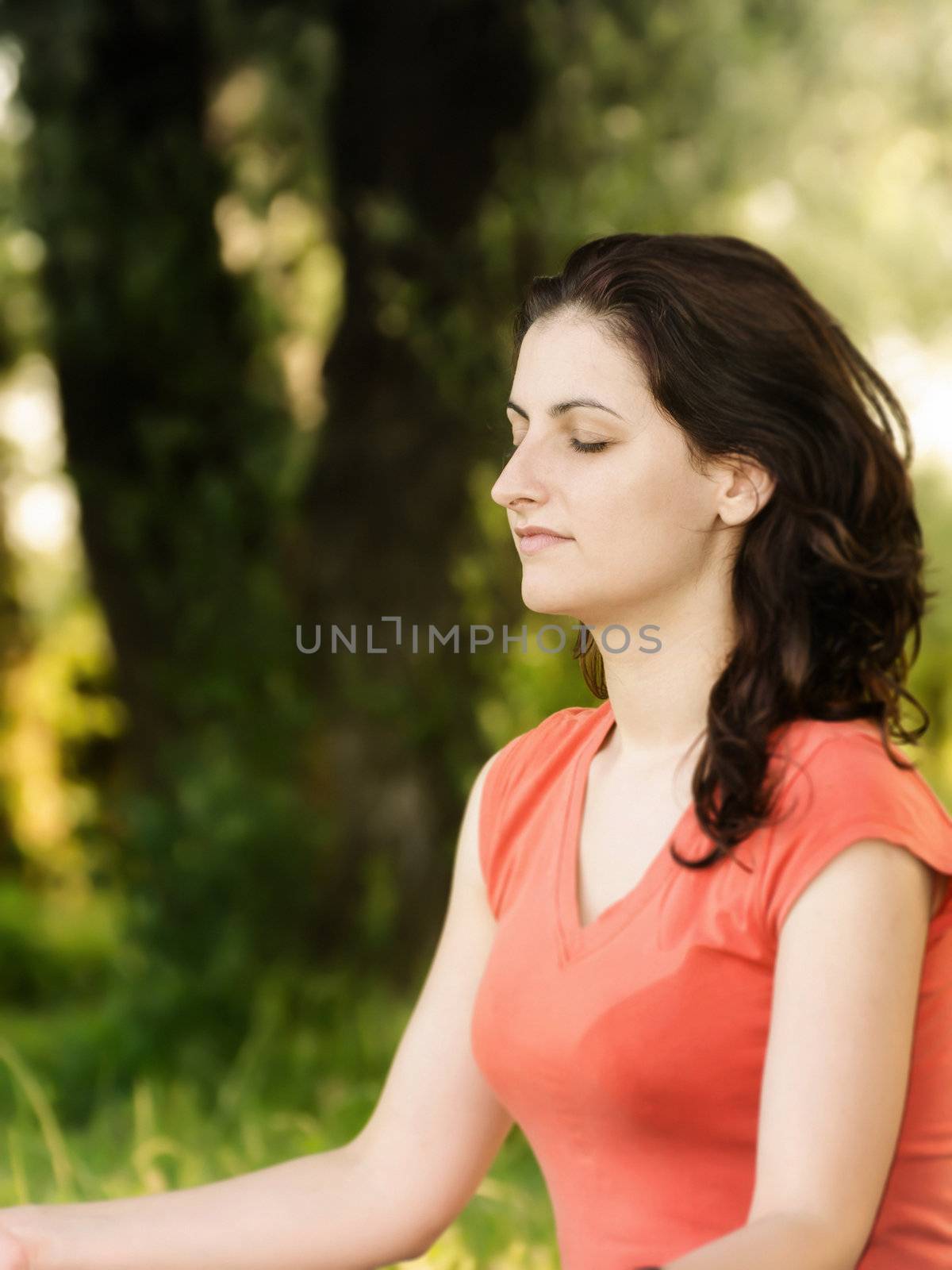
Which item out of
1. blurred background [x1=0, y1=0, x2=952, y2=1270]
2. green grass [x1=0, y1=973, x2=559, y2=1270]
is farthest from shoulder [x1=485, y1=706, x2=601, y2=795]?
blurred background [x1=0, y1=0, x2=952, y2=1270]

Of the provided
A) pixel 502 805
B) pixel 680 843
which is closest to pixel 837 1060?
pixel 680 843

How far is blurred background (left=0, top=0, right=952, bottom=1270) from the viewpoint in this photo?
13.1 ft

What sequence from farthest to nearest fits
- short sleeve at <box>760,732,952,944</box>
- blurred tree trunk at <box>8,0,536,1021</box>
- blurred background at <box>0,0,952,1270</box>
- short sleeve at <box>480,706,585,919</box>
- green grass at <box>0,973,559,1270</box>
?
blurred tree trunk at <box>8,0,536,1021</box>, blurred background at <box>0,0,952,1270</box>, green grass at <box>0,973,559,1270</box>, short sleeve at <box>480,706,585,919</box>, short sleeve at <box>760,732,952,944</box>

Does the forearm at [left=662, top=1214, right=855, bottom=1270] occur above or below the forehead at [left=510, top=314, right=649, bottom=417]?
below

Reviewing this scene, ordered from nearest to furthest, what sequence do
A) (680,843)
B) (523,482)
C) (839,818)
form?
(839,818)
(680,843)
(523,482)

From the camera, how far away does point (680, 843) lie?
147cm

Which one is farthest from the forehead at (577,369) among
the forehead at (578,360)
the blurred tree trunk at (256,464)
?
the blurred tree trunk at (256,464)

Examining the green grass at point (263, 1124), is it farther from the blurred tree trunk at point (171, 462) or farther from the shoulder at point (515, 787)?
the shoulder at point (515, 787)

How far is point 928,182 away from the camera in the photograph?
245 inches

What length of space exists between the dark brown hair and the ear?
0.01 metres

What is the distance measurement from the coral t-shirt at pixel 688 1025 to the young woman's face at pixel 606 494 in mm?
215

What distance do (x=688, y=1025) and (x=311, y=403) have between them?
412cm

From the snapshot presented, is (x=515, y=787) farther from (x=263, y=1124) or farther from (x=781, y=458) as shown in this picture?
(x=263, y=1124)

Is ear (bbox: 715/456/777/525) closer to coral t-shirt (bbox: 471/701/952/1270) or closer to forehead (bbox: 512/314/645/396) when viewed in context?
forehead (bbox: 512/314/645/396)
